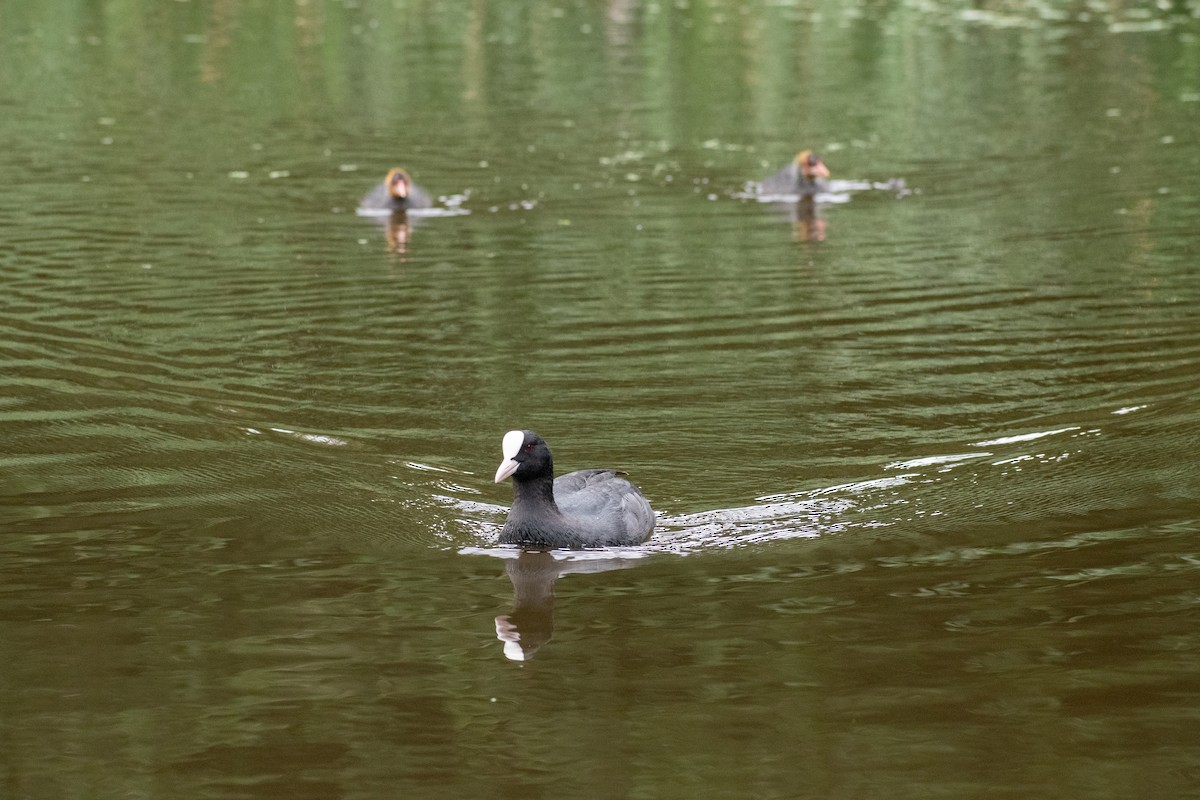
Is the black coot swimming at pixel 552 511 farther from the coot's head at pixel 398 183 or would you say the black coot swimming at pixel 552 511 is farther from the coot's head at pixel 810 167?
the coot's head at pixel 810 167

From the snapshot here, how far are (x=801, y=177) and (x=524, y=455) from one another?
13.5 metres

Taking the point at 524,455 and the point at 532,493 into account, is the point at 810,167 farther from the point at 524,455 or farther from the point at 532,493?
the point at 524,455

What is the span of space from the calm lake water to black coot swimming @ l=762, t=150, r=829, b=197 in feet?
2.06

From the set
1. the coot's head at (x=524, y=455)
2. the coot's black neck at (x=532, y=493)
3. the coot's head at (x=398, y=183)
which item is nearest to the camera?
the coot's head at (x=524, y=455)

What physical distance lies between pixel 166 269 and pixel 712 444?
27.8 feet

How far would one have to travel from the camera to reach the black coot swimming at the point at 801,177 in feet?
76.2

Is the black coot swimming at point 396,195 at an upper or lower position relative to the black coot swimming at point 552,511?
upper

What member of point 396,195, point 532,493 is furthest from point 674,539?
point 396,195

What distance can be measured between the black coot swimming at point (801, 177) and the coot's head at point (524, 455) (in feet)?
43.8

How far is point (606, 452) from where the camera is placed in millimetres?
12719

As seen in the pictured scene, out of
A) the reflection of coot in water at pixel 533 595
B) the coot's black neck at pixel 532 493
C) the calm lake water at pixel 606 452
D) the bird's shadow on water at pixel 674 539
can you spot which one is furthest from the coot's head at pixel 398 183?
the reflection of coot in water at pixel 533 595

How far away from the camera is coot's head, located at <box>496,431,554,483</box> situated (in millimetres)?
10336

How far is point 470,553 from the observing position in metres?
10.6

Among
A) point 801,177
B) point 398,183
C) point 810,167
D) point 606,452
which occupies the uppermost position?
point 398,183
